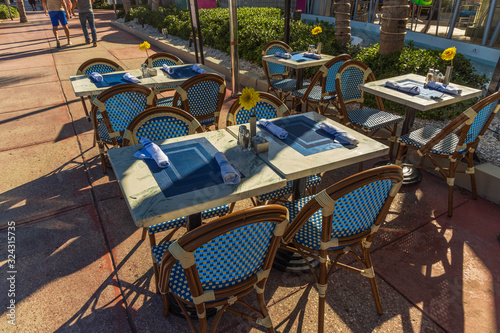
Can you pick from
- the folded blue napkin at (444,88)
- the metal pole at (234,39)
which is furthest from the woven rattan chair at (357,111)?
the metal pole at (234,39)

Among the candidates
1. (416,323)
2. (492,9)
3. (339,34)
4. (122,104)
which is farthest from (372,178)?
(492,9)

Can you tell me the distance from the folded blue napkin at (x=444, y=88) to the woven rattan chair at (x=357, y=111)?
522 mm

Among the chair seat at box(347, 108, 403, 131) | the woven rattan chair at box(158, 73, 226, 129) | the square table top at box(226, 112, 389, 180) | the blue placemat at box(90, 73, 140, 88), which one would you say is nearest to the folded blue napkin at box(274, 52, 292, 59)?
the chair seat at box(347, 108, 403, 131)

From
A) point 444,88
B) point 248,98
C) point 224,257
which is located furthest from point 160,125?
point 444,88

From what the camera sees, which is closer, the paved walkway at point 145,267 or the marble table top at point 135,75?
the paved walkway at point 145,267

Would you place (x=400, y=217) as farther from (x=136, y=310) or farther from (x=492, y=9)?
(x=492, y=9)

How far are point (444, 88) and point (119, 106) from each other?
3.53 meters

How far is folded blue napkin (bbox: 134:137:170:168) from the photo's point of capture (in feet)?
7.15

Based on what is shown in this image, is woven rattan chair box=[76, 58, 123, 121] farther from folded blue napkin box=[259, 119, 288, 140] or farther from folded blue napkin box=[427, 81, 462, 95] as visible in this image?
folded blue napkin box=[427, 81, 462, 95]

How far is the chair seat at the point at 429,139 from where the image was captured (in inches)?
130

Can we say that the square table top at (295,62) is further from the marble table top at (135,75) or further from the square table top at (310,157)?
the square table top at (310,157)

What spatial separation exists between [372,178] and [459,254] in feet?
5.97

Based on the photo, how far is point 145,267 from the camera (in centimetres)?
272

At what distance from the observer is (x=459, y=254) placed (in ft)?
9.40
